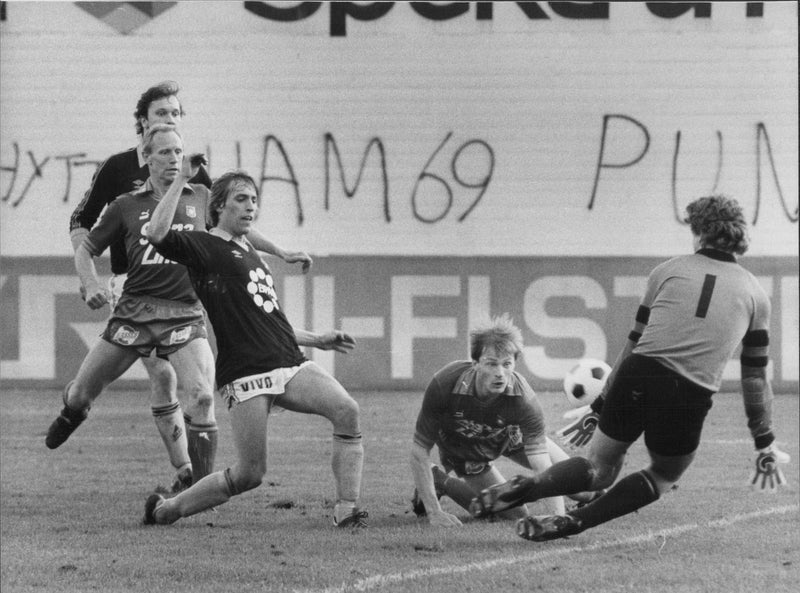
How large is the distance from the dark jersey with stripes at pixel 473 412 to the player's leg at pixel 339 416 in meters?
0.43

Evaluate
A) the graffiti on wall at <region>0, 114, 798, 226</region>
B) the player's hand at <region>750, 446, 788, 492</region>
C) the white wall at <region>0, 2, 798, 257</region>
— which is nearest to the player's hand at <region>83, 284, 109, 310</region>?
the player's hand at <region>750, 446, 788, 492</region>

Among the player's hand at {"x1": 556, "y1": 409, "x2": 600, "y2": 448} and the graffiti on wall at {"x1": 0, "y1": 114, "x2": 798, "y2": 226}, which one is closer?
the player's hand at {"x1": 556, "y1": 409, "x2": 600, "y2": 448}

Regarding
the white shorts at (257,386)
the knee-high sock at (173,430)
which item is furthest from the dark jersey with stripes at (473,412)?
the knee-high sock at (173,430)

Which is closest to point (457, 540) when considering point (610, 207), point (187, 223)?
point (187, 223)

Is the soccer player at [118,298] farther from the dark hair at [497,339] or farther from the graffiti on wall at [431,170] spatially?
the graffiti on wall at [431,170]

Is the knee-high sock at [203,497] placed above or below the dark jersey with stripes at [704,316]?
below

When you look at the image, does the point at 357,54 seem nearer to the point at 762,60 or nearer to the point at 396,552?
the point at 762,60

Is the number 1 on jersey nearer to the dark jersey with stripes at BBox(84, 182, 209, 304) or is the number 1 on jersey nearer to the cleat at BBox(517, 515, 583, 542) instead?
the cleat at BBox(517, 515, 583, 542)

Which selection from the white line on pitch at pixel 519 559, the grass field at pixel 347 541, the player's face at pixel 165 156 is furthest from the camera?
the player's face at pixel 165 156

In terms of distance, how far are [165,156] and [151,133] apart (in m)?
0.14

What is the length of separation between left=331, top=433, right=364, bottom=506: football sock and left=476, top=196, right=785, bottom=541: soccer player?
1.08m

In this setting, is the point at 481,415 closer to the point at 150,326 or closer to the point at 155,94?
the point at 150,326

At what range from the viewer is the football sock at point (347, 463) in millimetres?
6695

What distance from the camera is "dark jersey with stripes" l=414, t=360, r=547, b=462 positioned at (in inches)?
272
